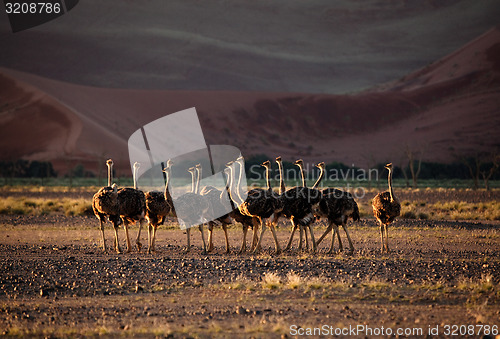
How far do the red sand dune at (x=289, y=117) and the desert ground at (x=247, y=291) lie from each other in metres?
72.6

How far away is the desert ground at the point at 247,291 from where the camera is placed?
955cm

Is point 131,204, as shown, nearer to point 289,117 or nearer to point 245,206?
point 245,206

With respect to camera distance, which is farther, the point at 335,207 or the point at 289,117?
the point at 289,117

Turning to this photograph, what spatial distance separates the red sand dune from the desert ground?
2860 inches

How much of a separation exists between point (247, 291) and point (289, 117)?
361 feet

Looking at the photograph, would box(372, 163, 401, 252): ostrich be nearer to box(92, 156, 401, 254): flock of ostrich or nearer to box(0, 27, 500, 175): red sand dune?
box(92, 156, 401, 254): flock of ostrich

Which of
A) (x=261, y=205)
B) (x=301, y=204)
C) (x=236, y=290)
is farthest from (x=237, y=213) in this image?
(x=236, y=290)

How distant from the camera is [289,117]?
121 m

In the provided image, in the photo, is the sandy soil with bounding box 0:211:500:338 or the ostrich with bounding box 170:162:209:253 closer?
the sandy soil with bounding box 0:211:500:338

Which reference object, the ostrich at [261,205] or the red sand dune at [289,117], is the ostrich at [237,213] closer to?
the ostrich at [261,205]

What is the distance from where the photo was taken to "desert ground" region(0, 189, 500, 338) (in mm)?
9547

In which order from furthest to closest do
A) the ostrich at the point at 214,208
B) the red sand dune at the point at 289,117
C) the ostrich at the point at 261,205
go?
1. the red sand dune at the point at 289,117
2. the ostrich at the point at 214,208
3. the ostrich at the point at 261,205

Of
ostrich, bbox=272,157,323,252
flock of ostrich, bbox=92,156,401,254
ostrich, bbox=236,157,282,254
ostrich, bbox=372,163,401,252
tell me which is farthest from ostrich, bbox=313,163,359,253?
ostrich, bbox=236,157,282,254

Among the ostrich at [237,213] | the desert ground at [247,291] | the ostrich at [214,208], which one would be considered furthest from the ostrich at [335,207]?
the ostrich at [214,208]
